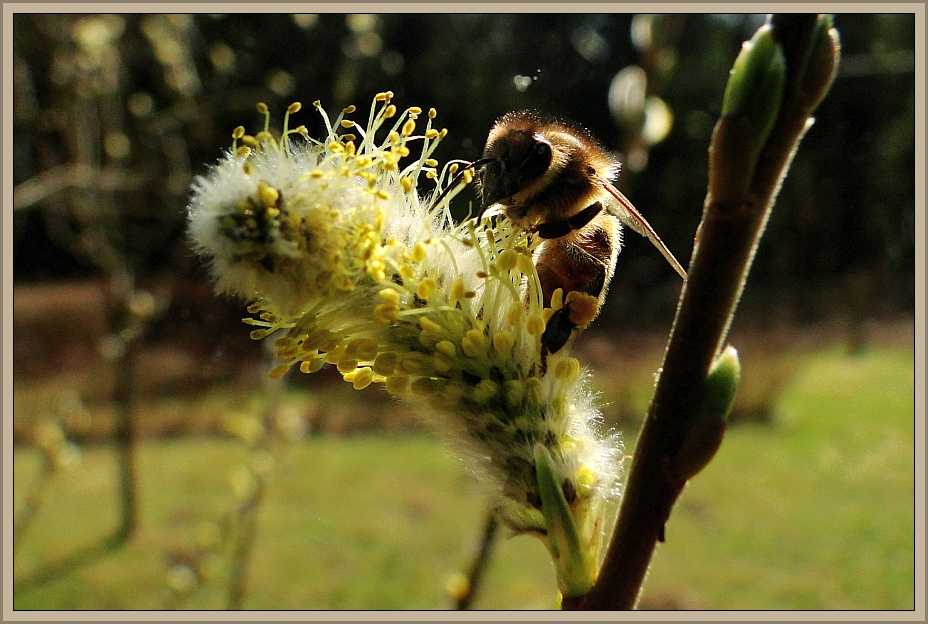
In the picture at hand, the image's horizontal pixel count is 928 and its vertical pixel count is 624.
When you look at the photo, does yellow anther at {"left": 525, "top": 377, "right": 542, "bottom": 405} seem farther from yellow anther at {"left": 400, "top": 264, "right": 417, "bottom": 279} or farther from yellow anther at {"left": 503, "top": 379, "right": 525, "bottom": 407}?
yellow anther at {"left": 400, "top": 264, "right": 417, "bottom": 279}

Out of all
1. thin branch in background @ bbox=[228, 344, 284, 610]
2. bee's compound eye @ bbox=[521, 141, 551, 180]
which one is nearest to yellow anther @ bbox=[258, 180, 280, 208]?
bee's compound eye @ bbox=[521, 141, 551, 180]

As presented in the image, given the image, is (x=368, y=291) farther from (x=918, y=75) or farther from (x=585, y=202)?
(x=918, y=75)

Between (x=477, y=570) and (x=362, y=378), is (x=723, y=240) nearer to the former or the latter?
(x=362, y=378)

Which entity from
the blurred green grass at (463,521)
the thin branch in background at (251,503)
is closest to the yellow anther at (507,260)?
the blurred green grass at (463,521)

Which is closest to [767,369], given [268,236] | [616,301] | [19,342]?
[616,301]

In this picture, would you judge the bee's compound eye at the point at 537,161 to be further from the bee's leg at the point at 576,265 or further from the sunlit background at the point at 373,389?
the sunlit background at the point at 373,389

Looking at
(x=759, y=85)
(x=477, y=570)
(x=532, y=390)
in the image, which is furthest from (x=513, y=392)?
(x=477, y=570)
